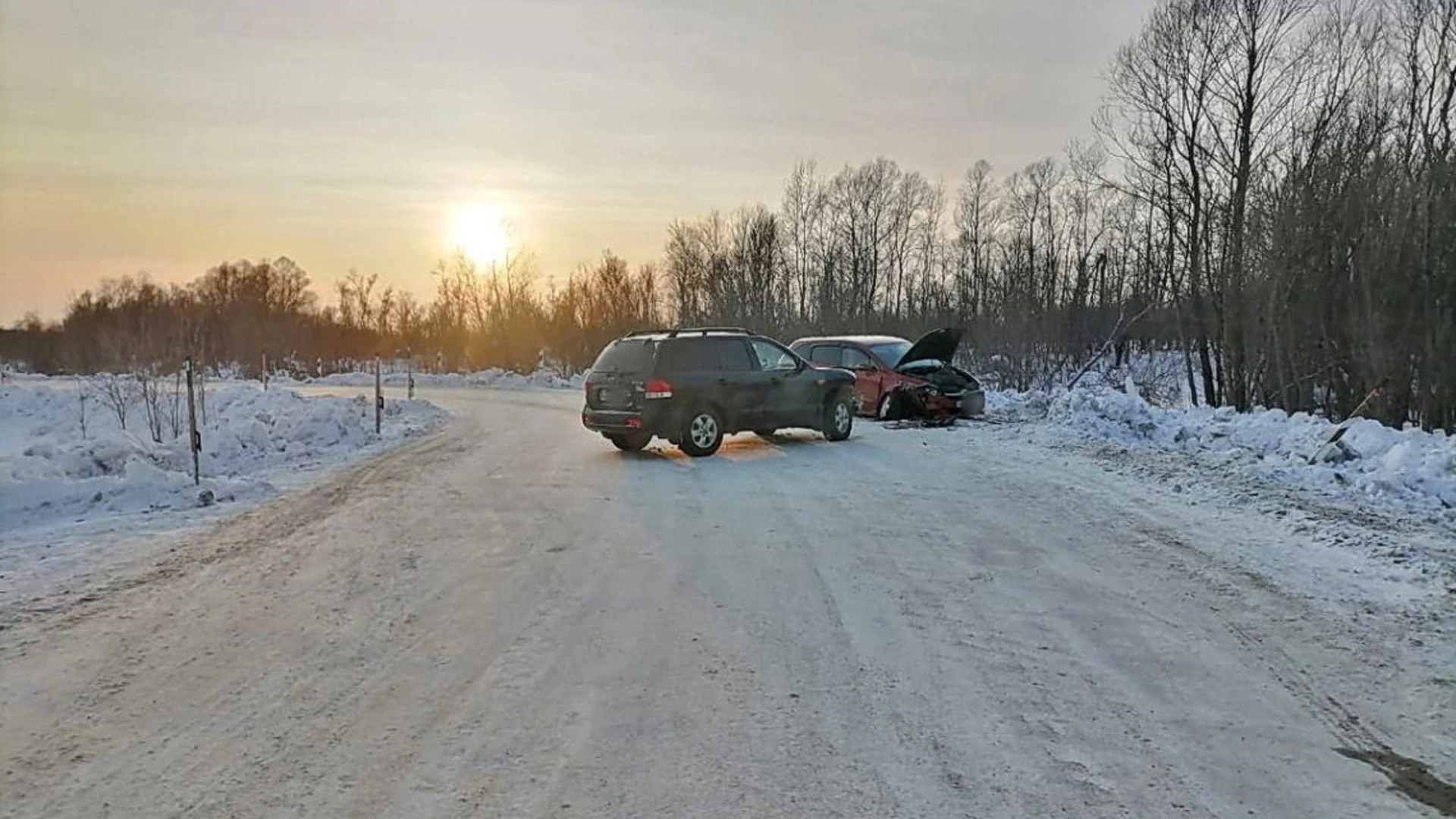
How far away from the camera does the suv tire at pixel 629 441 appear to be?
600 inches

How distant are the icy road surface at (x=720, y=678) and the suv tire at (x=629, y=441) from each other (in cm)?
568

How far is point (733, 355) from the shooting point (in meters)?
15.4

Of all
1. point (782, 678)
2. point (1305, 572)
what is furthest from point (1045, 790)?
point (1305, 572)

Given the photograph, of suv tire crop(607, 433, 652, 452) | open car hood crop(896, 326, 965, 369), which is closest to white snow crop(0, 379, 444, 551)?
suv tire crop(607, 433, 652, 452)

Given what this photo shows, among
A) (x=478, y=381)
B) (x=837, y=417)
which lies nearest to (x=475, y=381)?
(x=478, y=381)

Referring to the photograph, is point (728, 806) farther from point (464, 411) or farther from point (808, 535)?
point (464, 411)

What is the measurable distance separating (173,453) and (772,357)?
8.63m

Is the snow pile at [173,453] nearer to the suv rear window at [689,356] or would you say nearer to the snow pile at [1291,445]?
the suv rear window at [689,356]

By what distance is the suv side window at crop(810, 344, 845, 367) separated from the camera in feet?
68.8

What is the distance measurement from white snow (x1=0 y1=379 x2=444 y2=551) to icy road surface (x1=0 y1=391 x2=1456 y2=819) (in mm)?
1839

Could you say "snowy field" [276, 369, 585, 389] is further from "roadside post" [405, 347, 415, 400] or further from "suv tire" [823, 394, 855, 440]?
"suv tire" [823, 394, 855, 440]

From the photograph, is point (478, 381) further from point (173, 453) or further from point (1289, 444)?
point (1289, 444)

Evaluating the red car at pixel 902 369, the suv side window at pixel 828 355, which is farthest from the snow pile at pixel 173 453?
the red car at pixel 902 369

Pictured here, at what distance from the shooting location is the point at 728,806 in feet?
12.4
